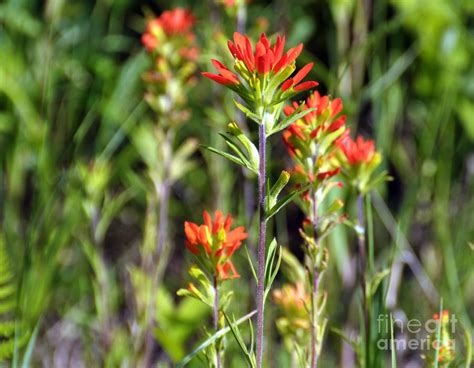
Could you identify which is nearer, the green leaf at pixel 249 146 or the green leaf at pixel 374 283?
the green leaf at pixel 249 146

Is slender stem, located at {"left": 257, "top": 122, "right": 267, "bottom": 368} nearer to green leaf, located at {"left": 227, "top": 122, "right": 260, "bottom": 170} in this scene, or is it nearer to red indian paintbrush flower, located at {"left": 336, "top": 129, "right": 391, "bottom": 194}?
green leaf, located at {"left": 227, "top": 122, "right": 260, "bottom": 170}

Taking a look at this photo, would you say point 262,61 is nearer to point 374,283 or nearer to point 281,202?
point 281,202

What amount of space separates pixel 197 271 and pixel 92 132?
1780mm

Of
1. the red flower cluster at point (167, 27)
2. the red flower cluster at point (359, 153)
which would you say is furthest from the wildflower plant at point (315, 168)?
the red flower cluster at point (167, 27)

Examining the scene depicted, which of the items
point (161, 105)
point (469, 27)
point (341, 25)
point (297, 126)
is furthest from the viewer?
point (469, 27)

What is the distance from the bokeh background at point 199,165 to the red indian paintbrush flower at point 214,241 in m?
0.59

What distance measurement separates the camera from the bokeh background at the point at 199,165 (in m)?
1.60

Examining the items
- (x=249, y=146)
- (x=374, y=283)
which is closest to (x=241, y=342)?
(x=249, y=146)

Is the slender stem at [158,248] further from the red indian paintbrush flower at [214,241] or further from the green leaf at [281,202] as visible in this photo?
the green leaf at [281,202]

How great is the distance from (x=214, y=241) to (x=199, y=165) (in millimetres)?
1543

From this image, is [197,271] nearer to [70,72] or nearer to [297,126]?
[297,126]

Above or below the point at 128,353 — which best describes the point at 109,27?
above

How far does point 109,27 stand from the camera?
2.31 meters

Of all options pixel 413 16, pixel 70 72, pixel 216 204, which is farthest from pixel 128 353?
pixel 413 16
